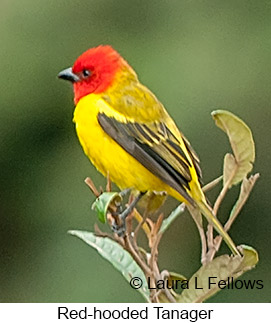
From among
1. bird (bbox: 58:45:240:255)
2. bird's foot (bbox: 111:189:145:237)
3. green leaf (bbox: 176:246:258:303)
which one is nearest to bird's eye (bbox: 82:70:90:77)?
bird (bbox: 58:45:240:255)

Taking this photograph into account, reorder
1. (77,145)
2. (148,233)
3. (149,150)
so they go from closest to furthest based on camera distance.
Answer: (148,233)
(149,150)
(77,145)

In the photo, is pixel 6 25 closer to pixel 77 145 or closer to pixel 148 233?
pixel 77 145

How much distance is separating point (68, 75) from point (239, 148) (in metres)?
0.32

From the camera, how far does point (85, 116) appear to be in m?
1.09

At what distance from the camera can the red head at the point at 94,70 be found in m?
1.09

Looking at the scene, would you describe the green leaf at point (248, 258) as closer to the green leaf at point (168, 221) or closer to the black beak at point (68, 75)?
the green leaf at point (168, 221)

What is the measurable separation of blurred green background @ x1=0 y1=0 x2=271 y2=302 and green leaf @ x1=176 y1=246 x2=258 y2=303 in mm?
221

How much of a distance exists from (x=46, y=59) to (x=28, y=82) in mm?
57

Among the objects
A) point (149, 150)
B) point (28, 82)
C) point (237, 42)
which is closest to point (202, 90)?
point (237, 42)

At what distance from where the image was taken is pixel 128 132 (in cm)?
109

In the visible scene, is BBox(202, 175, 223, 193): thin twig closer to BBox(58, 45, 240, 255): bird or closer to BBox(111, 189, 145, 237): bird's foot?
BBox(58, 45, 240, 255): bird

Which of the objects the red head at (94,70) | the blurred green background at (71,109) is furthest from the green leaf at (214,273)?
the red head at (94,70)
